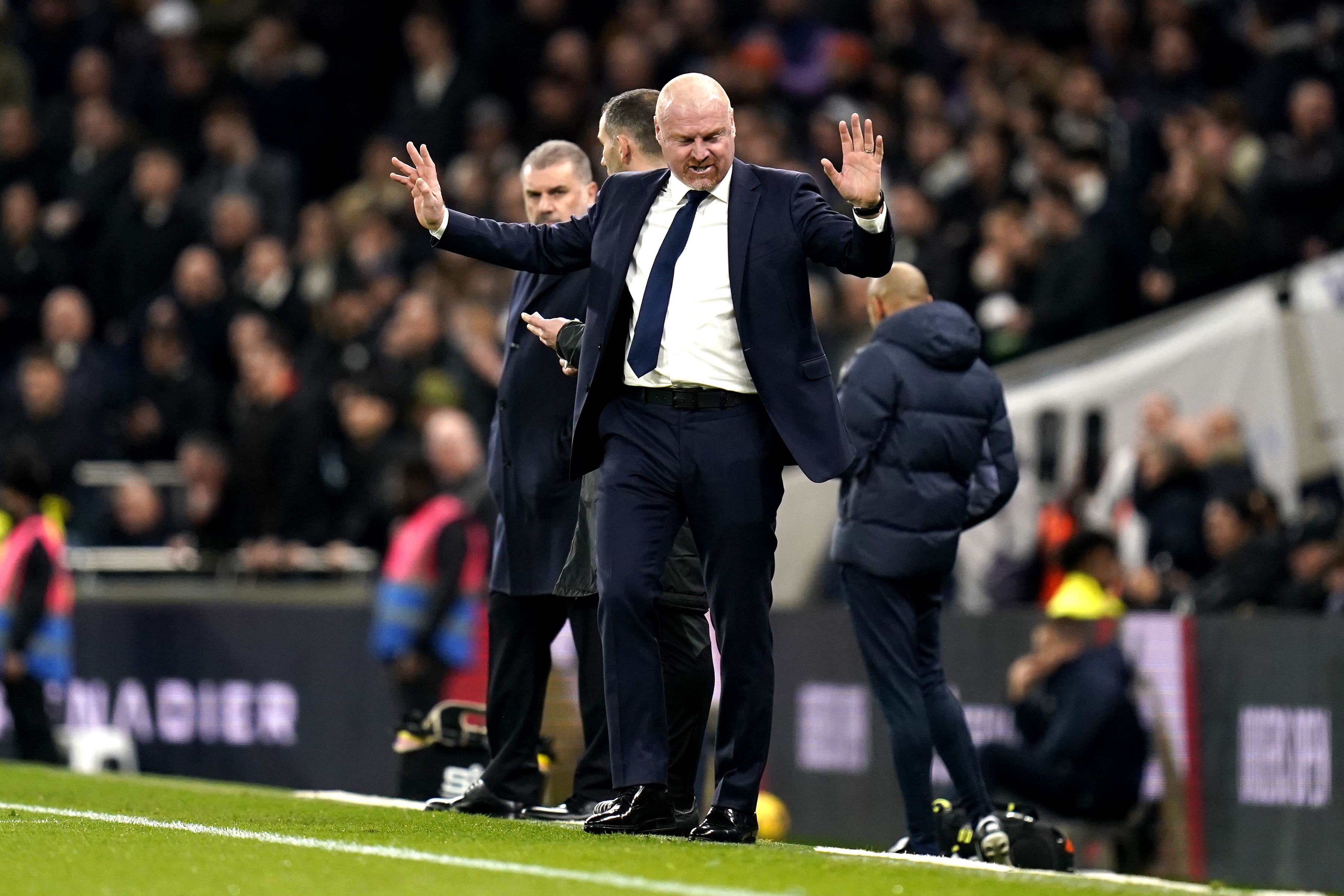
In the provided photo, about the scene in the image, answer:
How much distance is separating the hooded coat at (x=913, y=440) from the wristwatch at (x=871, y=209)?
72.0 inches

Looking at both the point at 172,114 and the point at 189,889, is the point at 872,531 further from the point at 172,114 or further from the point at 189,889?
the point at 172,114

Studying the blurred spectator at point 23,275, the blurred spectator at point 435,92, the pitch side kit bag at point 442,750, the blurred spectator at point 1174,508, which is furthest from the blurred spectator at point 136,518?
the blurred spectator at point 1174,508

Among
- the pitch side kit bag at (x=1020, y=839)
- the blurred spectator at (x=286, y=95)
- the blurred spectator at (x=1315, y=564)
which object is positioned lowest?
the pitch side kit bag at (x=1020, y=839)

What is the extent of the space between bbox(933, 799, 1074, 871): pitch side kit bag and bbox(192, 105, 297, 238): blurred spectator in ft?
34.3

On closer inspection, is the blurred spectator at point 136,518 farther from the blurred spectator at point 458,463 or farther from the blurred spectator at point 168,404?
the blurred spectator at point 458,463

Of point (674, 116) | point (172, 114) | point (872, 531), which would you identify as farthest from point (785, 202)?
point (172, 114)

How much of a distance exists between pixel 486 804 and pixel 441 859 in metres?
1.33

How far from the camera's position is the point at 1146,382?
41.1 feet

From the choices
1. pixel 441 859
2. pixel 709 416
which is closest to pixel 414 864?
pixel 441 859

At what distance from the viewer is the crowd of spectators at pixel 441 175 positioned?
44.5 ft

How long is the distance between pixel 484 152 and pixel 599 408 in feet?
33.5

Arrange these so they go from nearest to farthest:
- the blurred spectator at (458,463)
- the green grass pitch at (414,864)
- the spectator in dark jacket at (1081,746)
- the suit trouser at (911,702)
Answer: the green grass pitch at (414,864)
the suit trouser at (911,702)
the spectator in dark jacket at (1081,746)
the blurred spectator at (458,463)

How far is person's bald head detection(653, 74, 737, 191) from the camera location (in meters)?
6.53

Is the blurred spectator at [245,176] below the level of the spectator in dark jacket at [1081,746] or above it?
above
